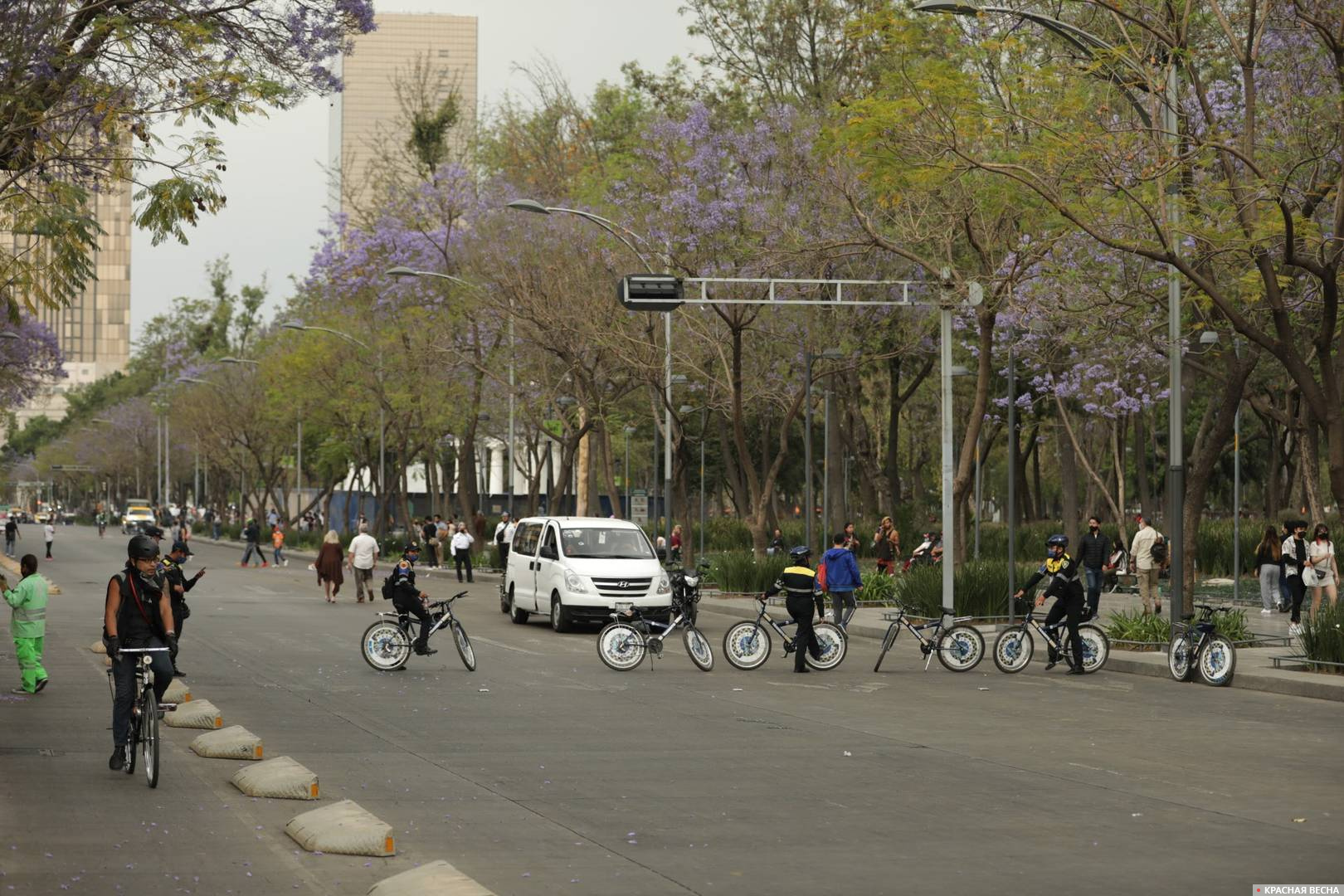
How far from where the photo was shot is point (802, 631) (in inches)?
848

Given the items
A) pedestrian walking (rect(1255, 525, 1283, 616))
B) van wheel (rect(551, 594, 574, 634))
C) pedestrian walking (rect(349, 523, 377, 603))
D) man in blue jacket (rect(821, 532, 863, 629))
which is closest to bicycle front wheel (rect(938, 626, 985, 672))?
man in blue jacket (rect(821, 532, 863, 629))

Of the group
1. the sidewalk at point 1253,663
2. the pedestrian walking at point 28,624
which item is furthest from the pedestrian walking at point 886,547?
the pedestrian walking at point 28,624

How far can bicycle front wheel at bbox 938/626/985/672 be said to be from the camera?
72.3ft

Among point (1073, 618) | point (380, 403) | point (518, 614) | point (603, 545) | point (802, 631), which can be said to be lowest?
point (518, 614)

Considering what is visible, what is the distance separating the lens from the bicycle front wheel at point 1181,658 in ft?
68.7

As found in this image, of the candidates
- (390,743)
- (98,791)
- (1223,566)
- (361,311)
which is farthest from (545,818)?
(361,311)

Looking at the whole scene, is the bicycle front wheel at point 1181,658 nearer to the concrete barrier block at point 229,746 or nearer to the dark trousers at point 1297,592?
the dark trousers at point 1297,592

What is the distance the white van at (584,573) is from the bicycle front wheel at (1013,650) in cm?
668

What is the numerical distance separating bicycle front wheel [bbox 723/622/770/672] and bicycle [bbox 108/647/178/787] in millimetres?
10394

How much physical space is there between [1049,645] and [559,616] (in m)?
9.57

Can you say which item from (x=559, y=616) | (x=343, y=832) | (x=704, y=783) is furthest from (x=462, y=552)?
(x=343, y=832)

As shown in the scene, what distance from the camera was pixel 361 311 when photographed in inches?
2275

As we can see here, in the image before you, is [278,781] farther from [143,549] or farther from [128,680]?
[143,549]

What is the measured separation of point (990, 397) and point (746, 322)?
1570 centimetres
